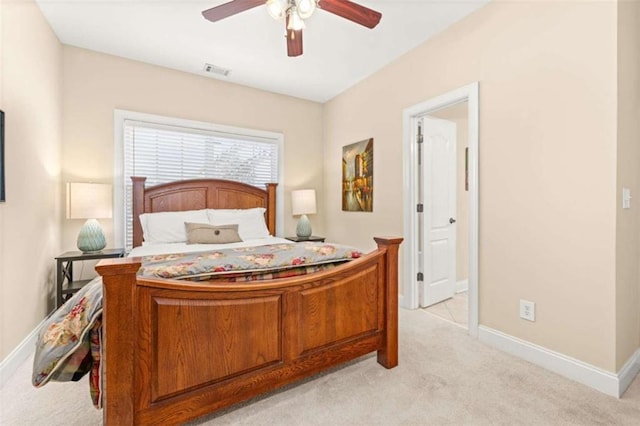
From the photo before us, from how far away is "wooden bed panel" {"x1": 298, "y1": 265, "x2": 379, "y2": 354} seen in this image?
1740 millimetres

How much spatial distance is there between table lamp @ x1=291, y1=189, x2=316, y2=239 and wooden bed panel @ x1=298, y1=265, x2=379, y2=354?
2.14 m

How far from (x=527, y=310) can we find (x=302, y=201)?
8.97ft

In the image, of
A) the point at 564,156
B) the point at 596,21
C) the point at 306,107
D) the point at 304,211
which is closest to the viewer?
the point at 596,21

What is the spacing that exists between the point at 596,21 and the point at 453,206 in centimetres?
205

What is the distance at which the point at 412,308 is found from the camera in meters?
3.24

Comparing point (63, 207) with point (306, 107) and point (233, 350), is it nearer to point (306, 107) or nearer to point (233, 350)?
point (233, 350)

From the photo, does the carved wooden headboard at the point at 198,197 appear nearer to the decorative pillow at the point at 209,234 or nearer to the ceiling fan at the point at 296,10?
the decorative pillow at the point at 209,234

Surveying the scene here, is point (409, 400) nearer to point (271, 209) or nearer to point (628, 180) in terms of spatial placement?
point (628, 180)

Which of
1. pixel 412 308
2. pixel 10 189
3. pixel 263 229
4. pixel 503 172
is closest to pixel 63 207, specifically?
pixel 10 189

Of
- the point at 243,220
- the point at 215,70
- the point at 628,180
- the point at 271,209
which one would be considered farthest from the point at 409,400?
the point at 215,70

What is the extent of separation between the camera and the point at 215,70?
3578 millimetres

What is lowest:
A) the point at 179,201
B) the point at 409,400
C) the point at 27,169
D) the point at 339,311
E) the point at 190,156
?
the point at 409,400

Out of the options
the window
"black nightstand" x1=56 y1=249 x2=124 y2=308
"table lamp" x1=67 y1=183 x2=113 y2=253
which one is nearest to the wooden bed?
"black nightstand" x1=56 y1=249 x2=124 y2=308

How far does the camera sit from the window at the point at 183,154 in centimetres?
334
